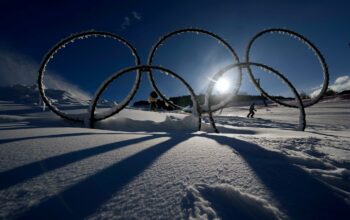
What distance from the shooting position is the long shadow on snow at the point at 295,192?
1.66m

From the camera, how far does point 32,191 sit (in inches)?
66.2

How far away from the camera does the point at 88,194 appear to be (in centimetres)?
169

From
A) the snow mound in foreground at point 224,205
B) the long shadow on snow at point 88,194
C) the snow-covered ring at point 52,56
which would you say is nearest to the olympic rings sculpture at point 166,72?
the snow-covered ring at point 52,56

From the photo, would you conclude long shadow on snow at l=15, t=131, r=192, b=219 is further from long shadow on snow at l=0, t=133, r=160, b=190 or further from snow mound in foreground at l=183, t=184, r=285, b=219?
snow mound in foreground at l=183, t=184, r=285, b=219

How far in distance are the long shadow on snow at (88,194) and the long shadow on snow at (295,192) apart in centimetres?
76

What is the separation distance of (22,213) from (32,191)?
10.1 inches

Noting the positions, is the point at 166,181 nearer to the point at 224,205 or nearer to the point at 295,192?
the point at 224,205

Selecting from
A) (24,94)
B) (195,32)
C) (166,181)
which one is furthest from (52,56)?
(24,94)

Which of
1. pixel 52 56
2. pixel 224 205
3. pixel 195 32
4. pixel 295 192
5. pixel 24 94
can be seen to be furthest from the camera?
pixel 24 94

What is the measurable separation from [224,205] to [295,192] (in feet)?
2.13

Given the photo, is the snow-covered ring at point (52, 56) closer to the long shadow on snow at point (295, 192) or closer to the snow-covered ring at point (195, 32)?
the snow-covered ring at point (195, 32)

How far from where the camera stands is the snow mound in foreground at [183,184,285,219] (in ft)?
5.10

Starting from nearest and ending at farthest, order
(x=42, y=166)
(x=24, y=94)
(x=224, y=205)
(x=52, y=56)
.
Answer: (x=224, y=205), (x=42, y=166), (x=52, y=56), (x=24, y=94)

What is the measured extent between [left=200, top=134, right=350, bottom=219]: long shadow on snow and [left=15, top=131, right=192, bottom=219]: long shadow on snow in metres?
0.76
